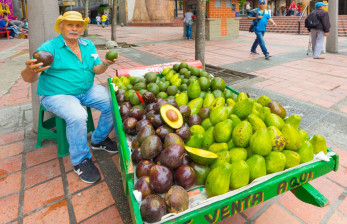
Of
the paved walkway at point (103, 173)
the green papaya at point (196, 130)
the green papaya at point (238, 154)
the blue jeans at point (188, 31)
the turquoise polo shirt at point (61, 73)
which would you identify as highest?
the blue jeans at point (188, 31)

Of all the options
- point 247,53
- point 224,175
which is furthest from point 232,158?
point 247,53

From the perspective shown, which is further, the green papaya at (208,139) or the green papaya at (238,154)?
the green papaya at (208,139)

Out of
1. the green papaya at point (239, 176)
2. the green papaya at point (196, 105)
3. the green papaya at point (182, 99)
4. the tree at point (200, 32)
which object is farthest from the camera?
the tree at point (200, 32)

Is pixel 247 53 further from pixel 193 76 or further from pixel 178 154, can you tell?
pixel 178 154

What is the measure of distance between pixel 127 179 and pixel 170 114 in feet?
2.34

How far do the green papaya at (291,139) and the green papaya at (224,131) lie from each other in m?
0.37

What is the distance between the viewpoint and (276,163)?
1.46 m

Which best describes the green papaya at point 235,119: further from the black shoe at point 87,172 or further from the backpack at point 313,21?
the backpack at point 313,21

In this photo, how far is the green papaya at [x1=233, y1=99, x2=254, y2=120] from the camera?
1865 millimetres

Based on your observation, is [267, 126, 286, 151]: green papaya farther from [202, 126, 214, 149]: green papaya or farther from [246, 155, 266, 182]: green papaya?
[202, 126, 214, 149]: green papaya

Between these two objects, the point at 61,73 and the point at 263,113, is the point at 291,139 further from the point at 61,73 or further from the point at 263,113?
the point at 61,73

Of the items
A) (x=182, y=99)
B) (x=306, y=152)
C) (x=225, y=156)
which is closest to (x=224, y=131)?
(x=225, y=156)

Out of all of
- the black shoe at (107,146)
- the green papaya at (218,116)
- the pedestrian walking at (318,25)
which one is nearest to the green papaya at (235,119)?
the green papaya at (218,116)

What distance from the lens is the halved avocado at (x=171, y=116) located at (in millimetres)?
1887
